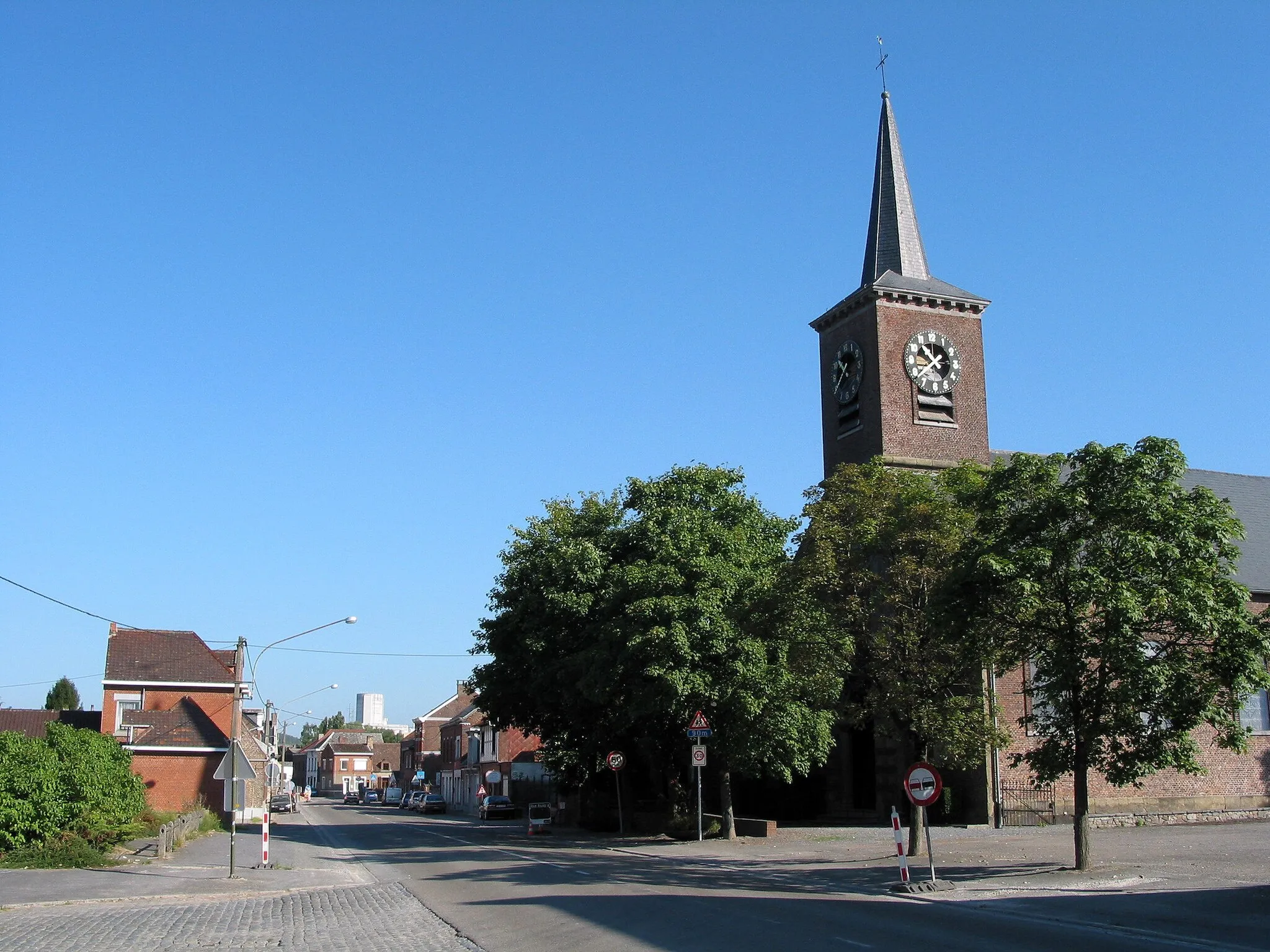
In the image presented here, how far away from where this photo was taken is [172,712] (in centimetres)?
A: 5144

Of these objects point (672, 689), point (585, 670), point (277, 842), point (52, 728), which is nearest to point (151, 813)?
point (277, 842)

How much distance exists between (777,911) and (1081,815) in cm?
658

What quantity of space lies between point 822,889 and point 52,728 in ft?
66.1

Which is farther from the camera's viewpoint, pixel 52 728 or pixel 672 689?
pixel 672 689

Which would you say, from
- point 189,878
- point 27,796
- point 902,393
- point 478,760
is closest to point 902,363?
point 902,393

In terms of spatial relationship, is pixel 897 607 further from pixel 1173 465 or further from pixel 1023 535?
pixel 1173 465

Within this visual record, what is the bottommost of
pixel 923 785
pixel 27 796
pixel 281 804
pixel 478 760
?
pixel 281 804

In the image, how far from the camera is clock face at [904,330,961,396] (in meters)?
42.3

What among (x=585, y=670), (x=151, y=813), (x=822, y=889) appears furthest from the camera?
(x=151, y=813)

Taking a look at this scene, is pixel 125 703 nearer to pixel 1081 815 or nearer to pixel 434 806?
pixel 434 806

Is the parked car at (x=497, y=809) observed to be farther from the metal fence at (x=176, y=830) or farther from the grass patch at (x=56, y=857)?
the grass patch at (x=56, y=857)

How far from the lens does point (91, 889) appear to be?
21422mm

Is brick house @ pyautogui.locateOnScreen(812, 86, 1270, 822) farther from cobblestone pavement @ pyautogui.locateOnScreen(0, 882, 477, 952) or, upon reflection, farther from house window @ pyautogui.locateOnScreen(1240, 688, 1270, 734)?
cobblestone pavement @ pyautogui.locateOnScreen(0, 882, 477, 952)

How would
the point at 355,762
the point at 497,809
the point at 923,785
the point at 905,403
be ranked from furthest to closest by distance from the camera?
the point at 355,762 < the point at 497,809 < the point at 905,403 < the point at 923,785
